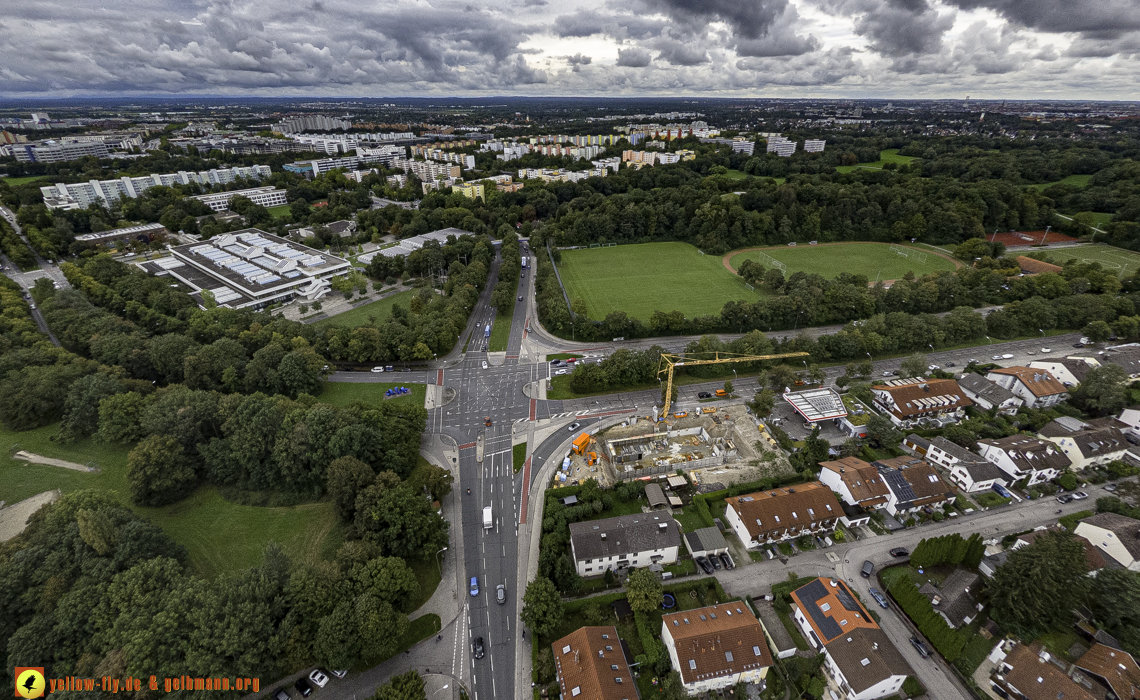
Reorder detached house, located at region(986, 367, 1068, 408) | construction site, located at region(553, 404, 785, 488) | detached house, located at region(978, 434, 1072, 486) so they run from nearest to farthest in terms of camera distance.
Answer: detached house, located at region(978, 434, 1072, 486)
construction site, located at region(553, 404, 785, 488)
detached house, located at region(986, 367, 1068, 408)

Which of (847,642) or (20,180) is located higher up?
(20,180)

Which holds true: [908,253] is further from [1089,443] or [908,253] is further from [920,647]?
[920,647]

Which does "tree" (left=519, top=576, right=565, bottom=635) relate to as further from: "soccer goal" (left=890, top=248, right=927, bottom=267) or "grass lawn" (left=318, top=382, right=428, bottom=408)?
"soccer goal" (left=890, top=248, right=927, bottom=267)

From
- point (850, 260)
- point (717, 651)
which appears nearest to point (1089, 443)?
point (717, 651)

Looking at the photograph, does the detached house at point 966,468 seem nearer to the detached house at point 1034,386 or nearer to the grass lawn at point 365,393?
the detached house at point 1034,386

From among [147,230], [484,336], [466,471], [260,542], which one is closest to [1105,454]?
[466,471]

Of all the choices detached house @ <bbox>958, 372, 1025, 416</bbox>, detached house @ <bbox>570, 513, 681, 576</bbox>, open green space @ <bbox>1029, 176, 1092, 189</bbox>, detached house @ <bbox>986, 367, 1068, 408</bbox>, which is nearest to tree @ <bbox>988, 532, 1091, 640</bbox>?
detached house @ <bbox>570, 513, 681, 576</bbox>

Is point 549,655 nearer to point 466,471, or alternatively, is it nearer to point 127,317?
point 466,471
